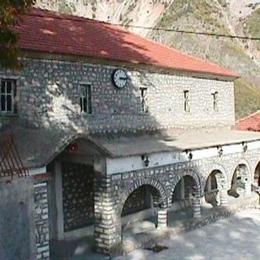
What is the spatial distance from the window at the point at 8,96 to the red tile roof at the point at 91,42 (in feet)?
3.75

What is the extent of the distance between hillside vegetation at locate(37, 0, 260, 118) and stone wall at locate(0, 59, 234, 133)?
21.5 m

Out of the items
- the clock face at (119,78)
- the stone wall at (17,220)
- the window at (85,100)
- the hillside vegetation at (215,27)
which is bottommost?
the stone wall at (17,220)

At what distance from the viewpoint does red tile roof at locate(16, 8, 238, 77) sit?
15.7 metres

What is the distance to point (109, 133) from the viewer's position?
17.4 meters

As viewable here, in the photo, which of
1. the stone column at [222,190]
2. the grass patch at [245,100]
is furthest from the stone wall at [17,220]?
the grass patch at [245,100]

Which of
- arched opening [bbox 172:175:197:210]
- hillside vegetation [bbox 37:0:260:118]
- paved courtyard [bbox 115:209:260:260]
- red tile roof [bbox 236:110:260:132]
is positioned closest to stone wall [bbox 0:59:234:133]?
arched opening [bbox 172:175:197:210]

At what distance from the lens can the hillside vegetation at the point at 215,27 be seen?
1967 inches

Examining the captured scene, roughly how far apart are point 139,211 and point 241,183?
20.9 ft

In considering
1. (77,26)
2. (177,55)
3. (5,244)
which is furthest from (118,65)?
(5,244)

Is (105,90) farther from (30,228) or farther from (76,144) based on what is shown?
(30,228)

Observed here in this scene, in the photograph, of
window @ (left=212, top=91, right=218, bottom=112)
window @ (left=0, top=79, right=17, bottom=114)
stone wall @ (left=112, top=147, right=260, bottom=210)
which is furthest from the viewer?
window @ (left=212, top=91, right=218, bottom=112)

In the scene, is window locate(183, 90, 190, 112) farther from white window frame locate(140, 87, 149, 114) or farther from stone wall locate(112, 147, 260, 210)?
stone wall locate(112, 147, 260, 210)

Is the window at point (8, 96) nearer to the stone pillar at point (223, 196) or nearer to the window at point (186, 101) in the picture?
the window at point (186, 101)

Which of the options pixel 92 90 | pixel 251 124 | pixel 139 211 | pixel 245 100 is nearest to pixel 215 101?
pixel 251 124
